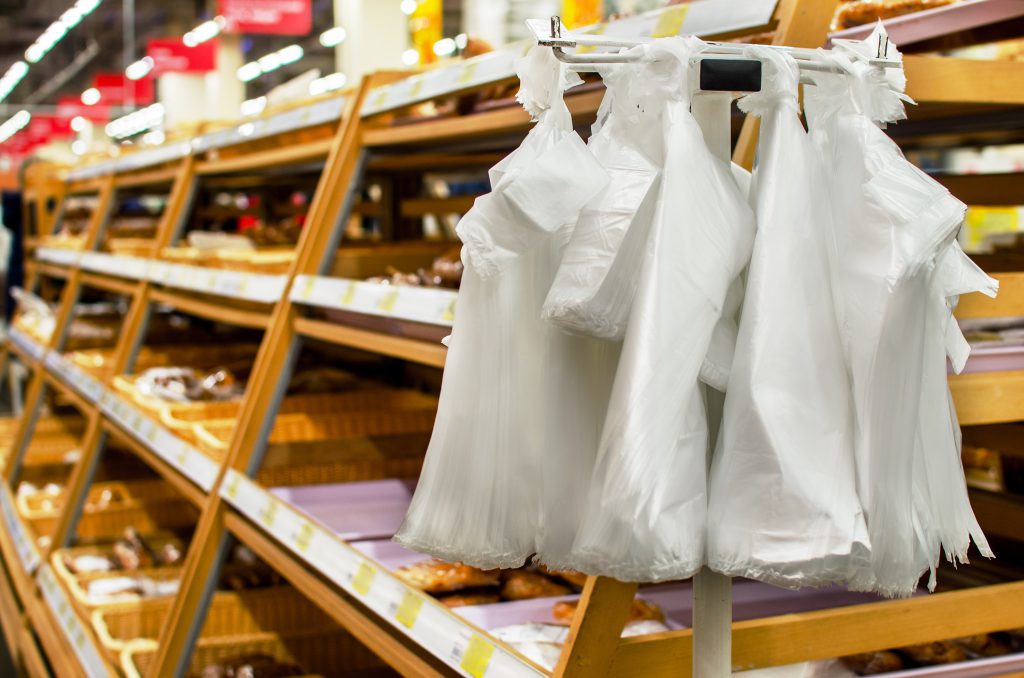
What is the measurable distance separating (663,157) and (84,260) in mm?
4271

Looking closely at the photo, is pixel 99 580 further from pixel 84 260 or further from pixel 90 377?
pixel 84 260

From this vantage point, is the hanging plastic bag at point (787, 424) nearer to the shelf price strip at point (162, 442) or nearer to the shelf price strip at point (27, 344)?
the shelf price strip at point (162, 442)

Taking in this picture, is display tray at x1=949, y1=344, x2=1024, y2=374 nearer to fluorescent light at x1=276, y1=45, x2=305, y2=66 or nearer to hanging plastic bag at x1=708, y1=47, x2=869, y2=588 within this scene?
hanging plastic bag at x1=708, y1=47, x2=869, y2=588

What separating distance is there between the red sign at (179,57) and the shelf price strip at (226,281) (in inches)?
408

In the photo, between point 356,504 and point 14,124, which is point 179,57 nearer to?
point 356,504

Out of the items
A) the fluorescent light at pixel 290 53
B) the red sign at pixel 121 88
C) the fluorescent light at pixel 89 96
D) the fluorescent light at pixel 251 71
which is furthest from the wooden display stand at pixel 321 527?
the fluorescent light at pixel 89 96

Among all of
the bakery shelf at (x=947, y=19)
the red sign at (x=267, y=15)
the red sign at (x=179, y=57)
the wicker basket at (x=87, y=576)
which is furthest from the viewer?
the red sign at (x=179, y=57)

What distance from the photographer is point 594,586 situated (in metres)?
1.19

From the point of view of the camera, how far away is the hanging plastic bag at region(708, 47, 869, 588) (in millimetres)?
966

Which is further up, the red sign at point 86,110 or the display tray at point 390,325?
the red sign at point 86,110

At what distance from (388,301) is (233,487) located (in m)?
0.81

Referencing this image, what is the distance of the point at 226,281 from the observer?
9.33 ft

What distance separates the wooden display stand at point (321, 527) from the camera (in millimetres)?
1267

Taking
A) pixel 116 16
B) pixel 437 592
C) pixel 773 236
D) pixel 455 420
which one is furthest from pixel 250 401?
pixel 116 16
